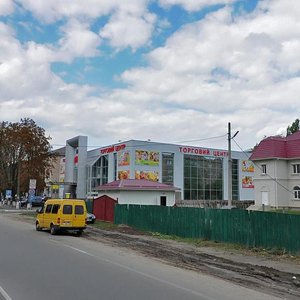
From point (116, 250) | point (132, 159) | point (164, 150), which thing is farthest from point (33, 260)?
point (164, 150)

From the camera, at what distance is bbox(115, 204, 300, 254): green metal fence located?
17.2 meters

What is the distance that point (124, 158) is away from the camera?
218 feet

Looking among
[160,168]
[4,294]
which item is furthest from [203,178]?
[4,294]

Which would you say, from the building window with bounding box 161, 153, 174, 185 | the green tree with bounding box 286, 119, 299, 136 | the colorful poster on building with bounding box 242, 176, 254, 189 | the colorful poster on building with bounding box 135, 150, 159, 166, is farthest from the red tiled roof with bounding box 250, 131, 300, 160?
the colorful poster on building with bounding box 242, 176, 254, 189

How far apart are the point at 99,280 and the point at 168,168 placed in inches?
2358

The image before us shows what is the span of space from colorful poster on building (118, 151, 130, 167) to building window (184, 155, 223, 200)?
10868mm

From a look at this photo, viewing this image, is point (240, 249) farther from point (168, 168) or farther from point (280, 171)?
point (168, 168)

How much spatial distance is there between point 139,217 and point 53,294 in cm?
2092

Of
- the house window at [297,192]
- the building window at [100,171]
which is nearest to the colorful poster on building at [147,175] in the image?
the building window at [100,171]

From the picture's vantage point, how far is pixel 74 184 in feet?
266

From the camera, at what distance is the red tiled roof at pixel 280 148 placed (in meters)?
57.8

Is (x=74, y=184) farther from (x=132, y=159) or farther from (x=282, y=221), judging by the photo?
(x=282, y=221)

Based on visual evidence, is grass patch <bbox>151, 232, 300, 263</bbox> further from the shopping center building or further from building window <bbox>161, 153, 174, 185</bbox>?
building window <bbox>161, 153, 174, 185</bbox>

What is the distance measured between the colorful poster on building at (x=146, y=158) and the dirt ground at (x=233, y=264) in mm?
43411
